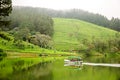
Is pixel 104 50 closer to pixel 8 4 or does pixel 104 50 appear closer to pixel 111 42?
pixel 111 42

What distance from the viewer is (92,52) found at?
6718 inches

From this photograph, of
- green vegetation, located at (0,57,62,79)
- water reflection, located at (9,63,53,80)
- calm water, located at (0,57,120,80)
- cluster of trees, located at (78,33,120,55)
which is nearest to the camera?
water reflection, located at (9,63,53,80)

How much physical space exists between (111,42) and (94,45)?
1237 cm

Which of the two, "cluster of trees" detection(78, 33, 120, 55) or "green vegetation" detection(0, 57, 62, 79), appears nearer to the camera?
"green vegetation" detection(0, 57, 62, 79)

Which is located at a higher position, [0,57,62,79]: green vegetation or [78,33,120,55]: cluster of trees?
[0,57,62,79]: green vegetation

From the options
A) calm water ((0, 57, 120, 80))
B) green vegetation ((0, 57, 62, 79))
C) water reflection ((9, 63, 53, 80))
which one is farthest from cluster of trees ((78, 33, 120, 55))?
water reflection ((9, 63, 53, 80))

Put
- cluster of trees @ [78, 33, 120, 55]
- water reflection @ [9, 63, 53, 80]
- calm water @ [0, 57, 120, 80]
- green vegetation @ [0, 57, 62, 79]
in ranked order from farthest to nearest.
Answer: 1. cluster of trees @ [78, 33, 120, 55]
2. green vegetation @ [0, 57, 62, 79]
3. calm water @ [0, 57, 120, 80]
4. water reflection @ [9, 63, 53, 80]

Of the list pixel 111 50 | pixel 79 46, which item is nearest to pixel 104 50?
pixel 111 50

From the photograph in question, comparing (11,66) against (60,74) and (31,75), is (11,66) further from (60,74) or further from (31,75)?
(60,74)

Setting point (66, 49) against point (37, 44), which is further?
point (66, 49)

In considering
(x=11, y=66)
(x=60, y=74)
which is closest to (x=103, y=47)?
(x=11, y=66)

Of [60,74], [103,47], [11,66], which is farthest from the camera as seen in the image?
[103,47]

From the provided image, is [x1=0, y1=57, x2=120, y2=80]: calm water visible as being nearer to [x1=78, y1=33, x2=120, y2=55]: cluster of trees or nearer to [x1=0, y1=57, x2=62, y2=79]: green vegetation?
[x1=0, y1=57, x2=62, y2=79]: green vegetation

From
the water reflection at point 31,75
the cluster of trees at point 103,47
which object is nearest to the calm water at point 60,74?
the water reflection at point 31,75
